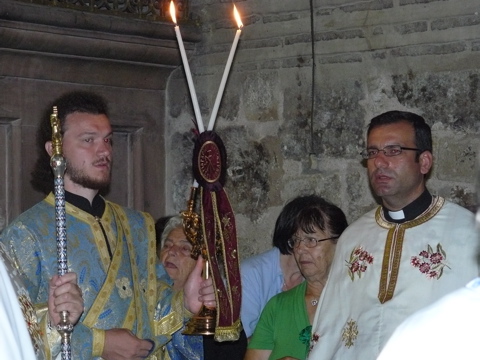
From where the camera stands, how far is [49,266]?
4.30 meters

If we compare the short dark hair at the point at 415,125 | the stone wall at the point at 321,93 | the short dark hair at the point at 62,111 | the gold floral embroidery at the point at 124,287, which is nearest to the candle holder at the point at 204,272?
the gold floral embroidery at the point at 124,287

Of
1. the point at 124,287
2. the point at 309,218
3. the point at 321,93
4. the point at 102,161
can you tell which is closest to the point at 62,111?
the point at 102,161

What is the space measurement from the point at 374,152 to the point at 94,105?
4.08ft

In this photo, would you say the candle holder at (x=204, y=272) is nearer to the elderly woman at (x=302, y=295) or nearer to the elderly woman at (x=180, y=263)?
the elderly woman at (x=302, y=295)

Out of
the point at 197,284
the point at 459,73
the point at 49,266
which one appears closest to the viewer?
the point at 49,266

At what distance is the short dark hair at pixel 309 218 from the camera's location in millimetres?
5230

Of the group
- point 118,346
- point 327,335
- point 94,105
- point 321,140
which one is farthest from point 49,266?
point 321,140

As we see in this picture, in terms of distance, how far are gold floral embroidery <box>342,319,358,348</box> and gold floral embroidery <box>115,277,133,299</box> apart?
3.09ft

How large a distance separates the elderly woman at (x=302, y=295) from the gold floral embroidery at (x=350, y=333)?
0.31 meters

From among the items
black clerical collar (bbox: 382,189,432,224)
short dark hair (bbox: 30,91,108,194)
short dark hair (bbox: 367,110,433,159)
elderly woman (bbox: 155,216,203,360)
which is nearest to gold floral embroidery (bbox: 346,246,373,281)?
black clerical collar (bbox: 382,189,432,224)

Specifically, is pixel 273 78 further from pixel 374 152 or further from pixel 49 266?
pixel 49 266

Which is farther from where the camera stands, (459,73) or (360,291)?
(459,73)

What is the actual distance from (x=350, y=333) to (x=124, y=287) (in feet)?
3.26

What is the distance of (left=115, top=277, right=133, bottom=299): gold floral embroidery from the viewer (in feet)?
14.7
